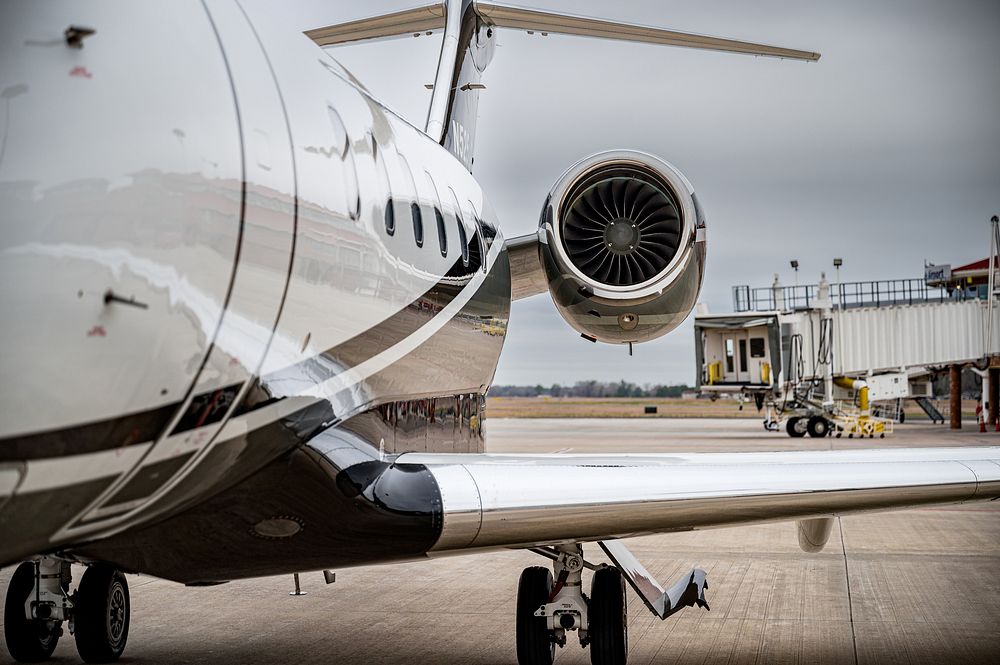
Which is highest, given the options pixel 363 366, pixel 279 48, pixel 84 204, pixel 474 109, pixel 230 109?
pixel 474 109

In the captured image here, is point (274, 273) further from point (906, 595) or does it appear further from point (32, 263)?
point (906, 595)

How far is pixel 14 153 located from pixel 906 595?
29.3 feet

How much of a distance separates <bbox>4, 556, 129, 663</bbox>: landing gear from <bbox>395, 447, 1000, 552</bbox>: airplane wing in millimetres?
2811

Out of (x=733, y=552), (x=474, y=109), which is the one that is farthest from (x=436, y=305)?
(x=733, y=552)

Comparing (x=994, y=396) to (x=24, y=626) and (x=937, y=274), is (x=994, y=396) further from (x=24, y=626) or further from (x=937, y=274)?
(x=24, y=626)

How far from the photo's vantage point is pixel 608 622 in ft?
22.9

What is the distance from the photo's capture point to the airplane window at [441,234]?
689 centimetres

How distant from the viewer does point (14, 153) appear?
290cm

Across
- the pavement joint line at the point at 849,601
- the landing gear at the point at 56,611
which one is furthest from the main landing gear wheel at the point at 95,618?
the pavement joint line at the point at 849,601

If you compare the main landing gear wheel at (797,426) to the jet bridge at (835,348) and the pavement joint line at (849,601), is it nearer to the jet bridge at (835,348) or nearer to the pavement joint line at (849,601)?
the jet bridge at (835,348)

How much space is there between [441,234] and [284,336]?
2.97 m

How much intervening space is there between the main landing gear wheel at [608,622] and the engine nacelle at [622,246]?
8.60 ft

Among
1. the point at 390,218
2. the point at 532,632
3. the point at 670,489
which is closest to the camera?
the point at 390,218

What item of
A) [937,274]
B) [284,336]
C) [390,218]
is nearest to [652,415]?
[937,274]
